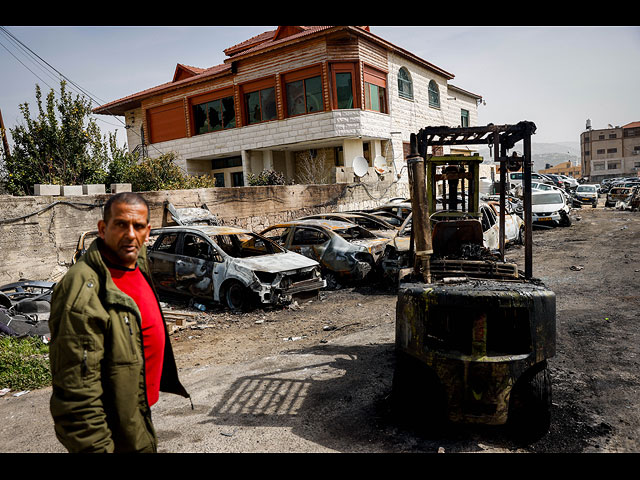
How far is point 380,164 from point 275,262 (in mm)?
14082

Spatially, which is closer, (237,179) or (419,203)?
(419,203)

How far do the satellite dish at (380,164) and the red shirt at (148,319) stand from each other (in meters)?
19.6

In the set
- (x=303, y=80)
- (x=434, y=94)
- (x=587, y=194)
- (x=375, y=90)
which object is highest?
(x=434, y=94)

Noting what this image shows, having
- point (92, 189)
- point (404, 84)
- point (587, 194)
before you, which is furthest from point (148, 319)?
point (587, 194)

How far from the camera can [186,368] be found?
5688 millimetres

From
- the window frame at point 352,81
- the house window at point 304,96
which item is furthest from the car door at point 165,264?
the house window at point 304,96

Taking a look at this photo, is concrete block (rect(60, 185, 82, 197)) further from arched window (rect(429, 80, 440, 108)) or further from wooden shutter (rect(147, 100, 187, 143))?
arched window (rect(429, 80, 440, 108))

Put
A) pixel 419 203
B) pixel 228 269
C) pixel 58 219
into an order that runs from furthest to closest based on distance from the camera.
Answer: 1. pixel 58 219
2. pixel 228 269
3. pixel 419 203

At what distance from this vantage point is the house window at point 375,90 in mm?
21145

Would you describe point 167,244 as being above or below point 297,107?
below

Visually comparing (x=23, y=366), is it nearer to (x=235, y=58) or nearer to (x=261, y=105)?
(x=261, y=105)

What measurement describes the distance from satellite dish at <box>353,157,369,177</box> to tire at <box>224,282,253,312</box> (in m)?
12.6

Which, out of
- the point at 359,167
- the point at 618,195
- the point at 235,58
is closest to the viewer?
the point at 359,167

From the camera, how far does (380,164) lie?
2141 cm
